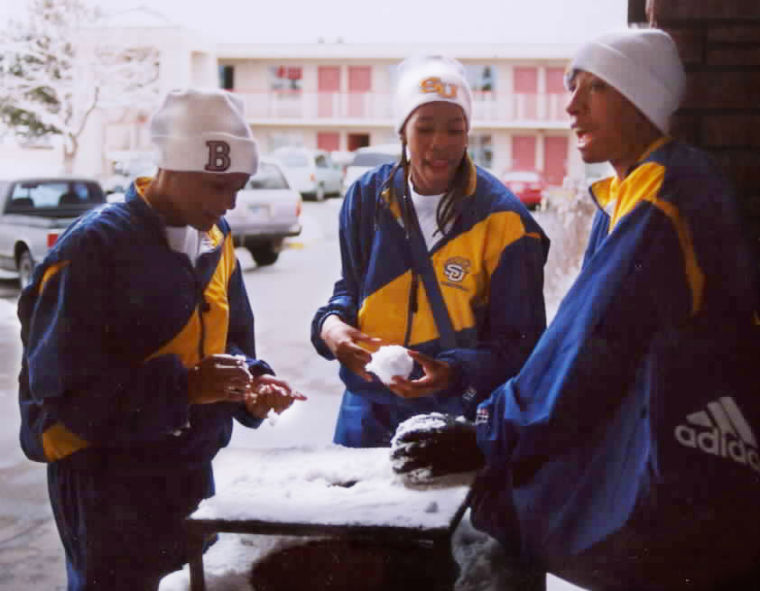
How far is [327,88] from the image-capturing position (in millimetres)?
30203

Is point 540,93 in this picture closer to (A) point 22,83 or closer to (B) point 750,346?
(A) point 22,83

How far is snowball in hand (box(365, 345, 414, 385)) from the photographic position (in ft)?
7.68

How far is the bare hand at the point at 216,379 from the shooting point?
83.3 inches

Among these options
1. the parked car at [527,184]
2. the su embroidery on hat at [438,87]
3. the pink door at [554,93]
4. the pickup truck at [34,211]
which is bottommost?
the parked car at [527,184]

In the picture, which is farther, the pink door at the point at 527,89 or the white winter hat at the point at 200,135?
the pink door at the point at 527,89

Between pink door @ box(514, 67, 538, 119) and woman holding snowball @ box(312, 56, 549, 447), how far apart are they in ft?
84.8

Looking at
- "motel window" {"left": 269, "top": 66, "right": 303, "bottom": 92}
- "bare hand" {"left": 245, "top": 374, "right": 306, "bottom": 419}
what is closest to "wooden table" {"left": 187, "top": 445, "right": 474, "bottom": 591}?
"bare hand" {"left": 245, "top": 374, "right": 306, "bottom": 419}

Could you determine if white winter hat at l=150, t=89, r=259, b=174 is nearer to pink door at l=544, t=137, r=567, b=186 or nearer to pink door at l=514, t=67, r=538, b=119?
pink door at l=514, t=67, r=538, b=119

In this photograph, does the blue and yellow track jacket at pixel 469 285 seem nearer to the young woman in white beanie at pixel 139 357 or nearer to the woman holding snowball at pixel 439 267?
the woman holding snowball at pixel 439 267

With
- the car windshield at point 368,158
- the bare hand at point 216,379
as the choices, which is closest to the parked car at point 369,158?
the car windshield at point 368,158

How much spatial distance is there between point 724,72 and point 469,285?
82 cm

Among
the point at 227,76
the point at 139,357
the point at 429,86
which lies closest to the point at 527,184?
the point at 227,76

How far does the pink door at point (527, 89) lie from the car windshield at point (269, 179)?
14827 mm

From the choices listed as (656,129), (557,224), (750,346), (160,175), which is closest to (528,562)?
(750,346)
